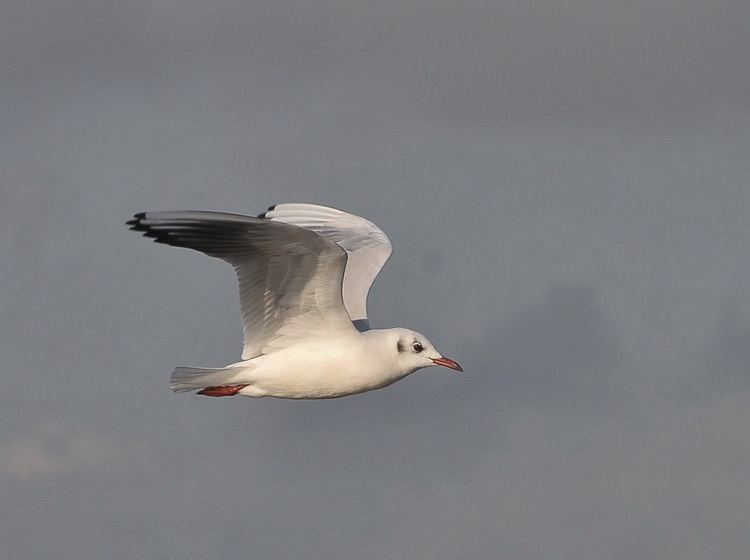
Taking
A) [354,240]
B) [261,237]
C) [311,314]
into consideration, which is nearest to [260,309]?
[311,314]

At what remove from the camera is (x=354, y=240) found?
19016 millimetres

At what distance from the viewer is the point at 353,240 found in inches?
749

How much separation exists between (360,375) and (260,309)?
49.3 inches

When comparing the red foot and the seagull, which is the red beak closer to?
the seagull

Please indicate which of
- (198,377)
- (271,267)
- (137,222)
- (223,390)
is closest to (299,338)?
(223,390)

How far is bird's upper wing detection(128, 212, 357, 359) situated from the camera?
46.5 ft

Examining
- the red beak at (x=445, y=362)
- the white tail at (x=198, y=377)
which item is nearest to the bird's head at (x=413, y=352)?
the red beak at (x=445, y=362)

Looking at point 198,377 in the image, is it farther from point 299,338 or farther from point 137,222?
point 137,222

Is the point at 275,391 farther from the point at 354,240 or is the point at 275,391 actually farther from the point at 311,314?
the point at 354,240

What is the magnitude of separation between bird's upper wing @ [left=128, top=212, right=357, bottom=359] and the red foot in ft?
1.18

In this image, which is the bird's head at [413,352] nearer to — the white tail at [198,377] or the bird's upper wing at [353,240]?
the bird's upper wing at [353,240]

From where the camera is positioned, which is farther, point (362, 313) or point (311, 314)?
point (362, 313)

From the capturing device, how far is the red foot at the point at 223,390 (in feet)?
53.6

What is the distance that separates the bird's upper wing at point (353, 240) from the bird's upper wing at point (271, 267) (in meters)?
1.54
